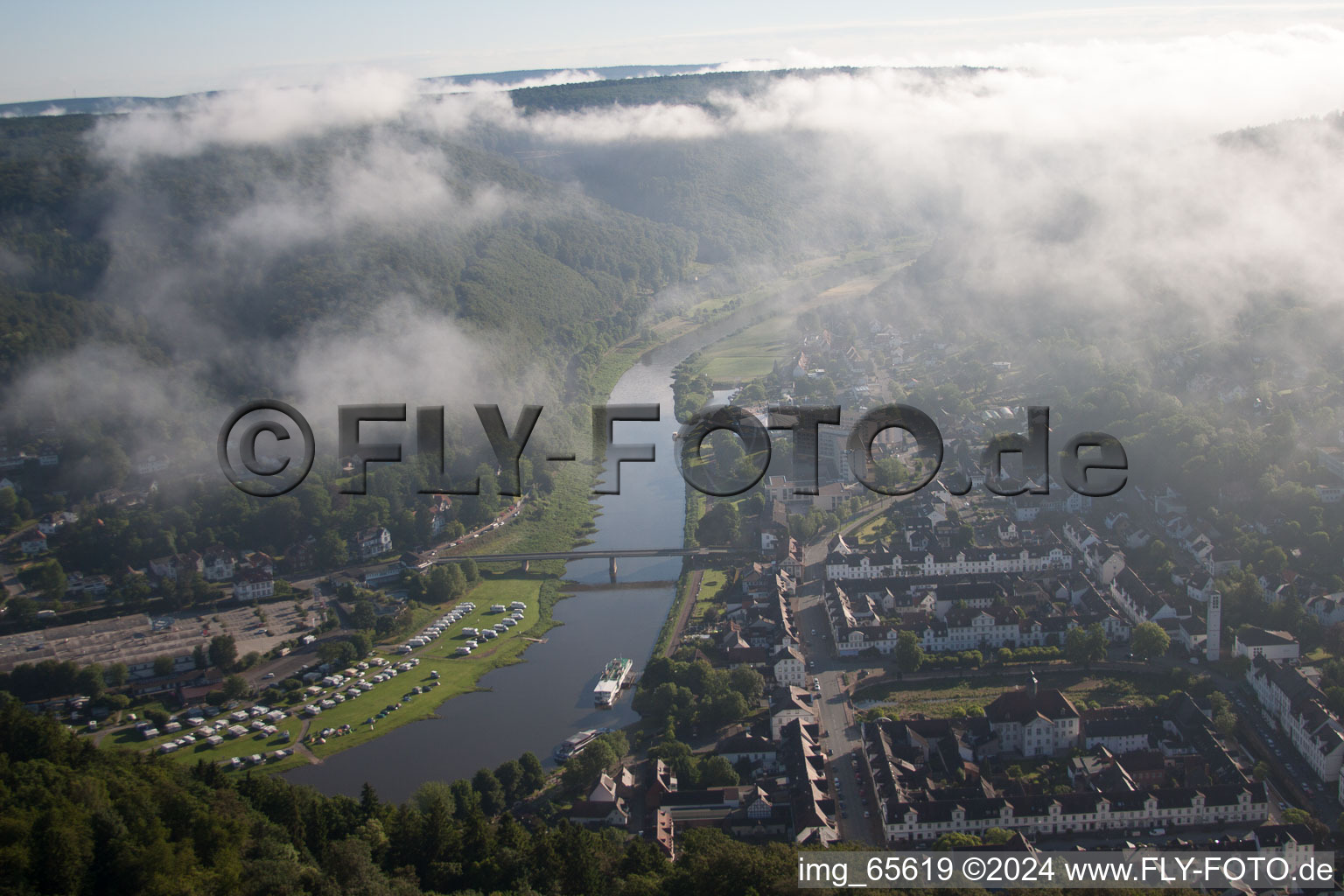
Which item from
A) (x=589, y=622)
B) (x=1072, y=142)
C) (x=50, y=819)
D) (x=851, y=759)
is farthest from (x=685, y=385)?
(x=1072, y=142)

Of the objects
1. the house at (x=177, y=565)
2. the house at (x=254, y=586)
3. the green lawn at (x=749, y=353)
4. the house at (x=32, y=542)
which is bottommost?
the house at (x=254, y=586)

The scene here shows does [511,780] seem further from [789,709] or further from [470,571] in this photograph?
[470,571]

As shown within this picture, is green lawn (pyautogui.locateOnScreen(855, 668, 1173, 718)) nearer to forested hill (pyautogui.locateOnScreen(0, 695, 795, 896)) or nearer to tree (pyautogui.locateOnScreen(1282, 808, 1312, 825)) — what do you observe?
tree (pyautogui.locateOnScreen(1282, 808, 1312, 825))

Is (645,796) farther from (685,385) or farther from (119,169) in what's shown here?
(119,169)

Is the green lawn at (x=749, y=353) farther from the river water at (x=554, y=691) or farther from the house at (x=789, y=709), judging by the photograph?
the house at (x=789, y=709)

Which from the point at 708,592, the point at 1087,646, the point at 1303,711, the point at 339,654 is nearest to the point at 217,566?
the point at 339,654

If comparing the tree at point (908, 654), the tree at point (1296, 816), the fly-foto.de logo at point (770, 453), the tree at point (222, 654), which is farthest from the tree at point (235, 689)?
the tree at point (1296, 816)

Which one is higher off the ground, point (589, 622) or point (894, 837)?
point (589, 622)
